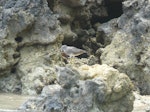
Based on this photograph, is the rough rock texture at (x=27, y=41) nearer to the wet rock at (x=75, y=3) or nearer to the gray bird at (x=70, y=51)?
the gray bird at (x=70, y=51)

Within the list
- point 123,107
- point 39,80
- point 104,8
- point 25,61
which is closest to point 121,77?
point 123,107

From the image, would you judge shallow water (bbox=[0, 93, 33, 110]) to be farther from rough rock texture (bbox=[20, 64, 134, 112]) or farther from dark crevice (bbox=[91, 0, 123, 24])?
dark crevice (bbox=[91, 0, 123, 24])

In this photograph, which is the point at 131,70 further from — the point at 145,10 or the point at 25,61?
the point at 25,61

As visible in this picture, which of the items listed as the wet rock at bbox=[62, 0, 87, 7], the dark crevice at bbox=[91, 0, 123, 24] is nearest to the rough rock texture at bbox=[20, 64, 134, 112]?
the wet rock at bbox=[62, 0, 87, 7]

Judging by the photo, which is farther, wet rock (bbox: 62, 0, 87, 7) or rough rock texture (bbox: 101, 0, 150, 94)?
wet rock (bbox: 62, 0, 87, 7)

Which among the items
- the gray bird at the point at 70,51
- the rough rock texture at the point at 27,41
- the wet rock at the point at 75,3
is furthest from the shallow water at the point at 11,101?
the wet rock at the point at 75,3

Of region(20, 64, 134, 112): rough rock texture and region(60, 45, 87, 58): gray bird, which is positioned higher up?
region(20, 64, 134, 112): rough rock texture

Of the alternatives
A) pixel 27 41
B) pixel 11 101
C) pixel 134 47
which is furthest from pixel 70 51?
pixel 11 101

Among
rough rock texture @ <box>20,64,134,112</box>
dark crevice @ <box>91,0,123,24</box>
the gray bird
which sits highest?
rough rock texture @ <box>20,64,134,112</box>
